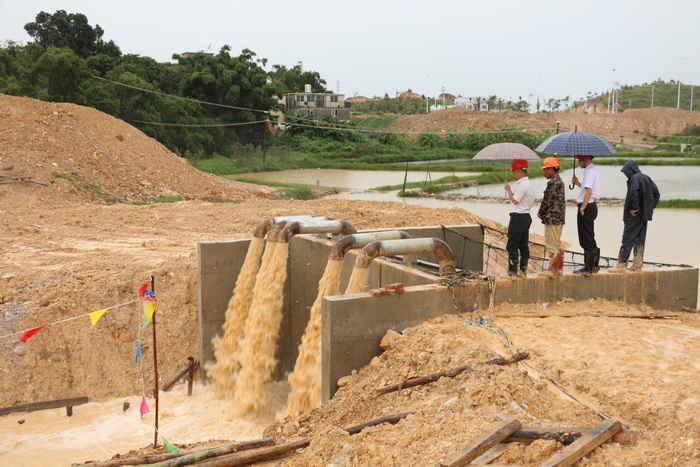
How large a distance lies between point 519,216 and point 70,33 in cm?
3818

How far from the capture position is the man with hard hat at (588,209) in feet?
26.6

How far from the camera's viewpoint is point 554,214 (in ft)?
26.4

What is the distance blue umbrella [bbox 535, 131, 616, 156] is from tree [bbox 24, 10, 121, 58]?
3694cm

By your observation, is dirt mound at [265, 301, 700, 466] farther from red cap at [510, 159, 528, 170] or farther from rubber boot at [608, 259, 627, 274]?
red cap at [510, 159, 528, 170]

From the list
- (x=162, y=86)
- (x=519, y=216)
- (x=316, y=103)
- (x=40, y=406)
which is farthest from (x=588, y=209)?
(x=316, y=103)

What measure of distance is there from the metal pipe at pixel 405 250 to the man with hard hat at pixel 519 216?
761 mm

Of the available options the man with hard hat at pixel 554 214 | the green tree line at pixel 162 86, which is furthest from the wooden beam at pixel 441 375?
the green tree line at pixel 162 86

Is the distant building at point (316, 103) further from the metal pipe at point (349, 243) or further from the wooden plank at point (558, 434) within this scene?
the wooden plank at point (558, 434)

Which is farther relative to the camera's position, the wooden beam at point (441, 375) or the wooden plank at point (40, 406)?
the wooden plank at point (40, 406)

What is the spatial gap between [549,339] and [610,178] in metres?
31.2

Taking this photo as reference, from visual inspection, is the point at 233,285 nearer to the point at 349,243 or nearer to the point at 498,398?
the point at 349,243

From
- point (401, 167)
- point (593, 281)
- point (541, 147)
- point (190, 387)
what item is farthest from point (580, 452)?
point (401, 167)

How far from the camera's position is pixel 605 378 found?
216 inches

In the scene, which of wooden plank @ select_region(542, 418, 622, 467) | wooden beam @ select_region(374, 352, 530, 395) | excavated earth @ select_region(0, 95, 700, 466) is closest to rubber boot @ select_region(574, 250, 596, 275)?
excavated earth @ select_region(0, 95, 700, 466)
